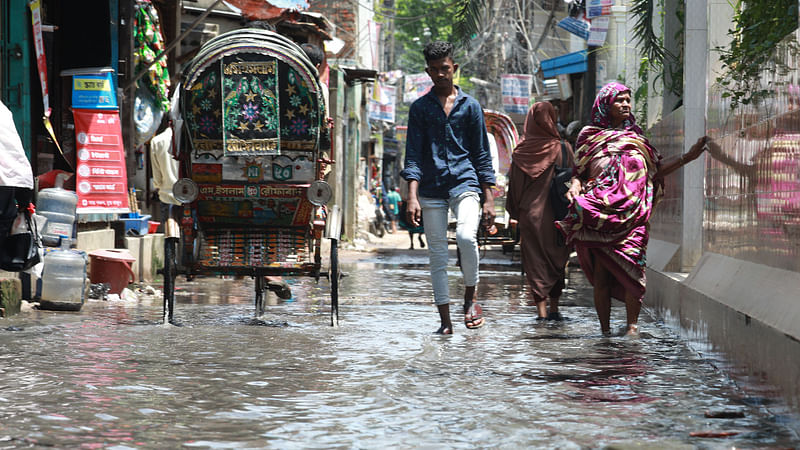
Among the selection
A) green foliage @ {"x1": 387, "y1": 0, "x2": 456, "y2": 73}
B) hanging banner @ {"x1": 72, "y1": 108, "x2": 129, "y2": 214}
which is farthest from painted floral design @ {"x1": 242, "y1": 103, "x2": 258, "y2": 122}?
green foliage @ {"x1": 387, "y1": 0, "x2": 456, "y2": 73}

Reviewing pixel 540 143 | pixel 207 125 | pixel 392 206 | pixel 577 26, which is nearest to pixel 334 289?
pixel 207 125

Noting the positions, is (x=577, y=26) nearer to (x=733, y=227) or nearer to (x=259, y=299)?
(x=259, y=299)

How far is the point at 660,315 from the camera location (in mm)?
9094

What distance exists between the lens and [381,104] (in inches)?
1619

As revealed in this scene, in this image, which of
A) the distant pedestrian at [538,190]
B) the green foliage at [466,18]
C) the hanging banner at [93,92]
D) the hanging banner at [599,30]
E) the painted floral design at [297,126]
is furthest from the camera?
the hanging banner at [599,30]

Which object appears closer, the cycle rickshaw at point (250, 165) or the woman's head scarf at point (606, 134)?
the woman's head scarf at point (606, 134)

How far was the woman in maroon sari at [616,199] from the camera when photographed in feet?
25.4

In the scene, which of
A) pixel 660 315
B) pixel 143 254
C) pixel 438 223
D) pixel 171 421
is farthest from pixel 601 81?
pixel 171 421

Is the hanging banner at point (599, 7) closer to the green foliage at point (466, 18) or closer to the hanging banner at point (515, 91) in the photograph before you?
the green foliage at point (466, 18)

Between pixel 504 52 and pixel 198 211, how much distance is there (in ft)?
112

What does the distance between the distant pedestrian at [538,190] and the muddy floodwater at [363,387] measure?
0.67m

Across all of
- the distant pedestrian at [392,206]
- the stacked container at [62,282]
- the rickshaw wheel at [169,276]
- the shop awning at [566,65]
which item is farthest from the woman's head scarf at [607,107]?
the distant pedestrian at [392,206]

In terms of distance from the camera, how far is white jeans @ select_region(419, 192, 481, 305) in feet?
25.3

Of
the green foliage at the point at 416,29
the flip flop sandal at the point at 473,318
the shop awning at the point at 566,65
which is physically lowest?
the flip flop sandal at the point at 473,318
